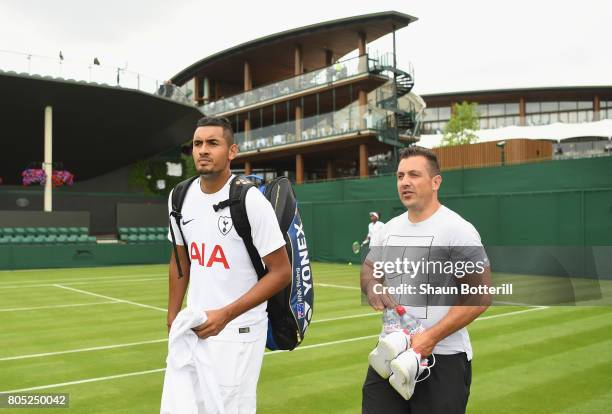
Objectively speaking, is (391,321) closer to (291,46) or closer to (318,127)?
(318,127)

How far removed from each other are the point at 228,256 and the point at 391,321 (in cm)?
102

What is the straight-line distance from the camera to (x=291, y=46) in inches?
1969

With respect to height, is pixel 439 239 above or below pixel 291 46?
below

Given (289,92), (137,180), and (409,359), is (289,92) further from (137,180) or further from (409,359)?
(409,359)

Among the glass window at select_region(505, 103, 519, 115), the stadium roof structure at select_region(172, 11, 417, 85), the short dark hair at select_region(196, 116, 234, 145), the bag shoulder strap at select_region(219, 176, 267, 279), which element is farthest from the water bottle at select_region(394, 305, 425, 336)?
the glass window at select_region(505, 103, 519, 115)

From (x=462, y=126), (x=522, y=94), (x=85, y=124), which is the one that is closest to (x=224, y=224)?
(x=85, y=124)

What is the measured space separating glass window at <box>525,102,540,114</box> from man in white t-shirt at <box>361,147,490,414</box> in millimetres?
81608

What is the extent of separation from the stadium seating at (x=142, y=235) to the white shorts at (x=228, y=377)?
27.9 metres

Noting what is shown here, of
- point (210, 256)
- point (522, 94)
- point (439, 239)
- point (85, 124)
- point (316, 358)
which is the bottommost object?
point (316, 358)

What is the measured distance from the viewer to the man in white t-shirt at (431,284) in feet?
10.2

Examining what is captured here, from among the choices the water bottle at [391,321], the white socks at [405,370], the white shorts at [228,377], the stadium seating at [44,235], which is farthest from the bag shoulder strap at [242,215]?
the stadium seating at [44,235]

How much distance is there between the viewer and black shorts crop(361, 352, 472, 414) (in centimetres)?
314

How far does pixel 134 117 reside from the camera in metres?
35.7

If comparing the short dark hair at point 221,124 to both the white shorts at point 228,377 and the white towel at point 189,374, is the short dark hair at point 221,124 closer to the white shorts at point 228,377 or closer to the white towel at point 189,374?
the white towel at point 189,374
